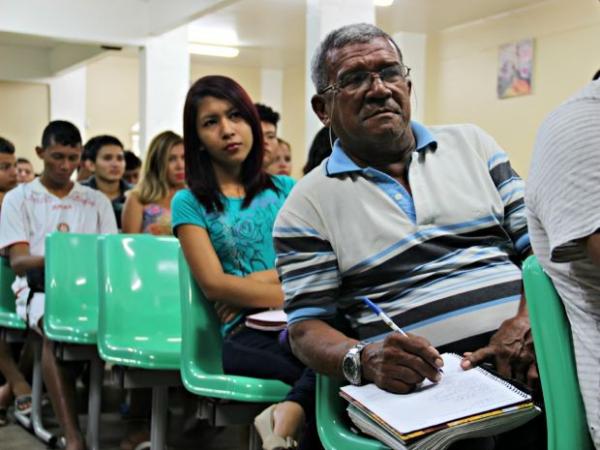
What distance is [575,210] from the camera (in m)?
1.08

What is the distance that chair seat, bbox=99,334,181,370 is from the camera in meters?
2.65

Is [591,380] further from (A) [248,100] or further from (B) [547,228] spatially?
(A) [248,100]

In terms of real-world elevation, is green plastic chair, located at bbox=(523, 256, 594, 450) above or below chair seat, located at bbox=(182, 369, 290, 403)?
above

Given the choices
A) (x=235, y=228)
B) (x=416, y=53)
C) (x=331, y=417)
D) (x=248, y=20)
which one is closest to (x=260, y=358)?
(x=235, y=228)

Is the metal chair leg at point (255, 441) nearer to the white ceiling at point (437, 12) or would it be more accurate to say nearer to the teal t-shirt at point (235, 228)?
the teal t-shirt at point (235, 228)

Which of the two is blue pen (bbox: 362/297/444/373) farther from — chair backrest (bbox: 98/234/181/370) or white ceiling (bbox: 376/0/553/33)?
white ceiling (bbox: 376/0/553/33)

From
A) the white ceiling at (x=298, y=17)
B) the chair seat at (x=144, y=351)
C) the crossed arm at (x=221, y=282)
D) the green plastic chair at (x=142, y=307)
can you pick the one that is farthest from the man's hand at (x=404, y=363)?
the white ceiling at (x=298, y=17)

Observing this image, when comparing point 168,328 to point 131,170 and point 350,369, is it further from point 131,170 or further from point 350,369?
point 131,170

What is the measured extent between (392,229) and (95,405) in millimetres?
2071

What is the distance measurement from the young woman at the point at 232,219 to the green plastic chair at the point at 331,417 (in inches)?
17.3

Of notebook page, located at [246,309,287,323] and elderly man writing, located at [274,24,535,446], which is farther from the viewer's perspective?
notebook page, located at [246,309,287,323]

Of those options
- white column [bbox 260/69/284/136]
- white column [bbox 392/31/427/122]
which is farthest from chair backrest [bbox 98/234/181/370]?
white column [bbox 260/69/284/136]

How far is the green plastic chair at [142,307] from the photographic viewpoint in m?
2.76

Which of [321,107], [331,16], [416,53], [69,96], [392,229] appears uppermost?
[416,53]
